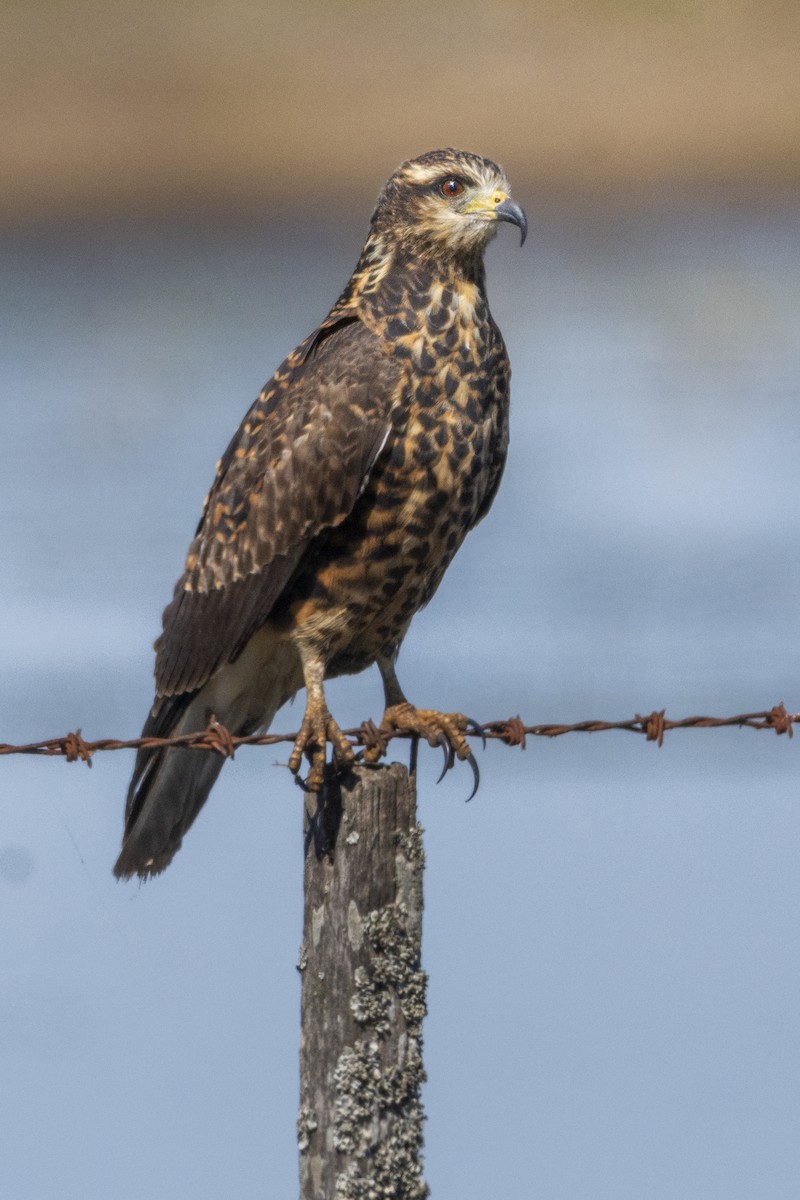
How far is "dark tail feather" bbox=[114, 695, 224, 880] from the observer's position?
4.12 metres

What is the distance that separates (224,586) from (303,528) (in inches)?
10.1

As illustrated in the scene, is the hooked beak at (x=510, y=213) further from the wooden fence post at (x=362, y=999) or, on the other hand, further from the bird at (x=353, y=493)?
the wooden fence post at (x=362, y=999)

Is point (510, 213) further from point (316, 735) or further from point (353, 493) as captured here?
point (316, 735)

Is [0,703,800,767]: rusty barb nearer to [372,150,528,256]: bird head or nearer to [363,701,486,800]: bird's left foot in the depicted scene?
[363,701,486,800]: bird's left foot

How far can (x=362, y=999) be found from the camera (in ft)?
9.55

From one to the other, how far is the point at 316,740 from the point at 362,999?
2.61 ft

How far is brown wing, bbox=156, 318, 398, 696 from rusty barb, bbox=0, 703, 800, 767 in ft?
1.96

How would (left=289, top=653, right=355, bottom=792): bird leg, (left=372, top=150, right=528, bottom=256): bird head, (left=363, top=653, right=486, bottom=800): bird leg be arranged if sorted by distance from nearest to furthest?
(left=289, top=653, right=355, bottom=792): bird leg, (left=363, top=653, right=486, bottom=800): bird leg, (left=372, top=150, right=528, bottom=256): bird head

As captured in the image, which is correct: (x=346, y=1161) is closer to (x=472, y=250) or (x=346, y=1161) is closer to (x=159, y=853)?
(x=159, y=853)

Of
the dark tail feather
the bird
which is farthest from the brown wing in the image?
the dark tail feather

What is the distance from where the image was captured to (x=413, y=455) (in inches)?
155

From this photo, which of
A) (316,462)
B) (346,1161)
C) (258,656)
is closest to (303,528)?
(316,462)

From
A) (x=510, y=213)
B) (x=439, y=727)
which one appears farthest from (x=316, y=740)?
(x=510, y=213)

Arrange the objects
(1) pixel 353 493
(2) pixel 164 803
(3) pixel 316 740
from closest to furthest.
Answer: (3) pixel 316 740 → (1) pixel 353 493 → (2) pixel 164 803
